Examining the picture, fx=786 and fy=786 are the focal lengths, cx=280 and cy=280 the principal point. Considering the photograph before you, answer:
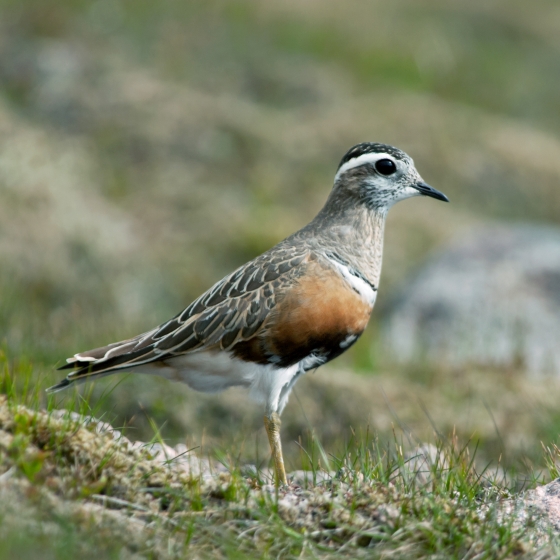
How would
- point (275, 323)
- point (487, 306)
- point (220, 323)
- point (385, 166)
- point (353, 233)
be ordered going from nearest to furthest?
point (275, 323), point (220, 323), point (353, 233), point (385, 166), point (487, 306)

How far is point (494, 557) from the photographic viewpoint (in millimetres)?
3881

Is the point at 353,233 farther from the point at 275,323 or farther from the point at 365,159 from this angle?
the point at 275,323

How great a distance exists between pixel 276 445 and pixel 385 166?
7.95ft

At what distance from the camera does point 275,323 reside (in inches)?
221

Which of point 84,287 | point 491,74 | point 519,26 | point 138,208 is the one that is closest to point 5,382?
point 84,287

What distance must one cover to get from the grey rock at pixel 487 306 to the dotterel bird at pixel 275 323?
4.62 metres

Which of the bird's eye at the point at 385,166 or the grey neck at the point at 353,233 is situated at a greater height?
the bird's eye at the point at 385,166

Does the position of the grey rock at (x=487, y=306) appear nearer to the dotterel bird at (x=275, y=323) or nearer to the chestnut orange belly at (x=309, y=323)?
the dotterel bird at (x=275, y=323)

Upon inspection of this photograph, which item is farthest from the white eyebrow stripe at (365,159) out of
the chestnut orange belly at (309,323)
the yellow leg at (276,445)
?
the yellow leg at (276,445)

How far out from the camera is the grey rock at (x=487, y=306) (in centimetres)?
1098

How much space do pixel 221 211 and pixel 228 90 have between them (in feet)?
17.7

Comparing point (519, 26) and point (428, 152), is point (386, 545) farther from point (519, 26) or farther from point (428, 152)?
point (519, 26)

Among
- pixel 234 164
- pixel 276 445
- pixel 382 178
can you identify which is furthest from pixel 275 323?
pixel 234 164

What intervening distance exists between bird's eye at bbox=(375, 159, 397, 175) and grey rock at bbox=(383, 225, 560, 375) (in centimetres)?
454
